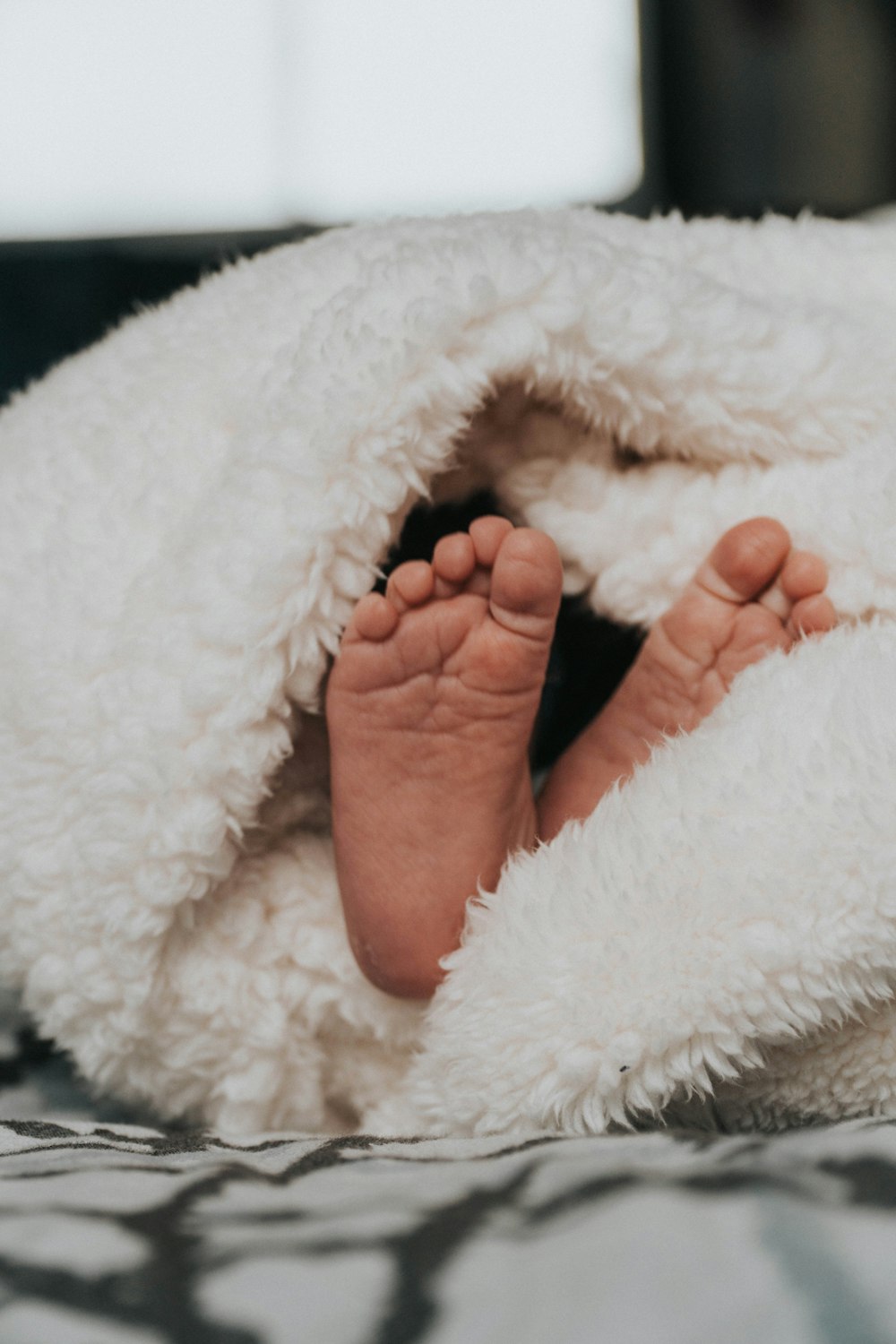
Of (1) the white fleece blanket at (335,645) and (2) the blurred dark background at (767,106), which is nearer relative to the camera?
(1) the white fleece blanket at (335,645)

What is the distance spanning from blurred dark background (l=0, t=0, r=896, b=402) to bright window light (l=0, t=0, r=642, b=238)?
0.16 ft

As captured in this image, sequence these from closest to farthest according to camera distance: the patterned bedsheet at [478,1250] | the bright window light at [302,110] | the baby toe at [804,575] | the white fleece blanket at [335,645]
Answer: the patterned bedsheet at [478,1250]
the white fleece blanket at [335,645]
the baby toe at [804,575]
the bright window light at [302,110]

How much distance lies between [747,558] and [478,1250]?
346 mm

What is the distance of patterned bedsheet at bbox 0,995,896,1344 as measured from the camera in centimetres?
23

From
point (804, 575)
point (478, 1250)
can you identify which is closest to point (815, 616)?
point (804, 575)

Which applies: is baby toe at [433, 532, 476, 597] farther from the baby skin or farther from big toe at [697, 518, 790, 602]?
big toe at [697, 518, 790, 602]

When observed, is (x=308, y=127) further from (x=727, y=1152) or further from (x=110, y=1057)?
(x=727, y=1152)

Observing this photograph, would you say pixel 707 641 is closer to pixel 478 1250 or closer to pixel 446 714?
pixel 446 714

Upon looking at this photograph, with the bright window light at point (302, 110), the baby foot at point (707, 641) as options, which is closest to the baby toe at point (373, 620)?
the baby foot at point (707, 641)

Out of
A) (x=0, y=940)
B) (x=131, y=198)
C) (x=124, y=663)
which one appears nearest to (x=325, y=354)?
(x=124, y=663)

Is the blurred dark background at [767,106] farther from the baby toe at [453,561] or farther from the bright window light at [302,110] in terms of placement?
the baby toe at [453,561]

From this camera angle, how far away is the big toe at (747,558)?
0.51 metres

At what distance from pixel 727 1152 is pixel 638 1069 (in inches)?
3.7

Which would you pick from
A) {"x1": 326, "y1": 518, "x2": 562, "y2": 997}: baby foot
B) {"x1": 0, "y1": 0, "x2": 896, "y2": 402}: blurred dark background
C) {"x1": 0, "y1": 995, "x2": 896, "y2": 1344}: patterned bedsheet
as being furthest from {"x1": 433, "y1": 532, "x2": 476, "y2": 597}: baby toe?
{"x1": 0, "y1": 0, "x2": 896, "y2": 402}: blurred dark background
